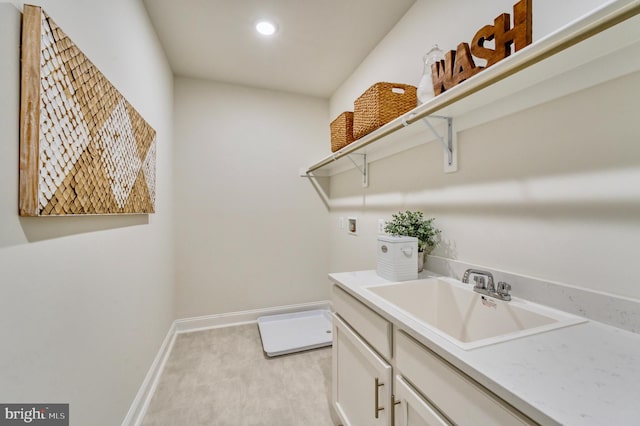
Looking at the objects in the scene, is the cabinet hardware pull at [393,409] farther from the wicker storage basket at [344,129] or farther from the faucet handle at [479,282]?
the wicker storage basket at [344,129]

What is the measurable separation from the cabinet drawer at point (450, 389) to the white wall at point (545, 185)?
1.92 ft

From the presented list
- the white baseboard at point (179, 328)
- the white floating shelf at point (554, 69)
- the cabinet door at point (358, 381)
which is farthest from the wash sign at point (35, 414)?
the white floating shelf at point (554, 69)

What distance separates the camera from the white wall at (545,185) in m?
0.79

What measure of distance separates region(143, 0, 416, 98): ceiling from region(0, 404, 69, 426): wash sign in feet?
6.82

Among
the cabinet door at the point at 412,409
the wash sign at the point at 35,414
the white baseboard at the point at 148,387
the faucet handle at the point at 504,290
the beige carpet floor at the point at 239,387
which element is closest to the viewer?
the wash sign at the point at 35,414

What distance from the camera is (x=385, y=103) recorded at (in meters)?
1.56

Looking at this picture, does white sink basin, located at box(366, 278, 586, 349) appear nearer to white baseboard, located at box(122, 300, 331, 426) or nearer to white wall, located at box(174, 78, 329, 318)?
white baseboard, located at box(122, 300, 331, 426)

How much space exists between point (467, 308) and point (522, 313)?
0.72 feet

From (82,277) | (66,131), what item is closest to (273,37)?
(66,131)

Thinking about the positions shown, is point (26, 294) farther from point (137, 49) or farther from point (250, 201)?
point (250, 201)

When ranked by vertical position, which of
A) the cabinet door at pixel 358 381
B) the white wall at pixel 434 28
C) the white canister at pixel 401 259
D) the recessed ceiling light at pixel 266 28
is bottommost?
the cabinet door at pixel 358 381

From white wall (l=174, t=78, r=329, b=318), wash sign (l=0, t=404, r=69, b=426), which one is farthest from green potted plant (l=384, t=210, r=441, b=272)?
white wall (l=174, t=78, r=329, b=318)

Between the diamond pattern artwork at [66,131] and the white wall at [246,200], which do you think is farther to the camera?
the white wall at [246,200]

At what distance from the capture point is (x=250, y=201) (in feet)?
9.12
